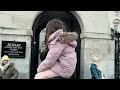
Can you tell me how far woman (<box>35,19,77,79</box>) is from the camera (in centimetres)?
244

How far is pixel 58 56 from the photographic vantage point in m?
2.47

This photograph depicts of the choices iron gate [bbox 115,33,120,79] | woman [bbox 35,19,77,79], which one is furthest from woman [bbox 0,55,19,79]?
iron gate [bbox 115,33,120,79]

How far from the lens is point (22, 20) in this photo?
29.6ft

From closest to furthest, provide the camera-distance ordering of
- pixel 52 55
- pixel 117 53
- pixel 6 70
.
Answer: pixel 52 55
pixel 6 70
pixel 117 53

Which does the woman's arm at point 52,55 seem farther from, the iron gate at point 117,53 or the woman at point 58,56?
the iron gate at point 117,53

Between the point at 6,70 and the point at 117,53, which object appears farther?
the point at 117,53

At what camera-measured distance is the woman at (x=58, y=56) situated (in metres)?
2.44

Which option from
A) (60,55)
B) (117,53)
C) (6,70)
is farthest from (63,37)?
(117,53)

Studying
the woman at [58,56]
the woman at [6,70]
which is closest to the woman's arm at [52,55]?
the woman at [58,56]

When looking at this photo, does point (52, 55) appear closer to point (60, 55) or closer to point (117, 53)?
point (60, 55)

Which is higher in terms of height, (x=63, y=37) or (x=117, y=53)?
(x=63, y=37)
